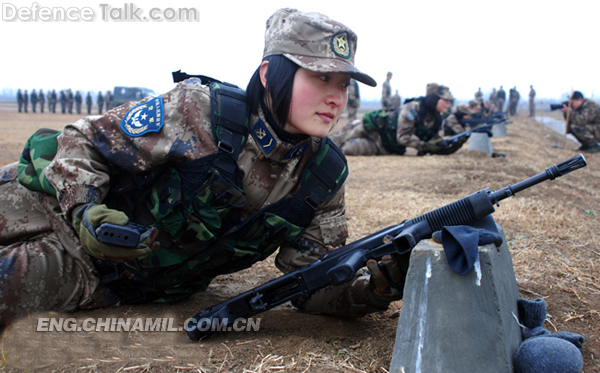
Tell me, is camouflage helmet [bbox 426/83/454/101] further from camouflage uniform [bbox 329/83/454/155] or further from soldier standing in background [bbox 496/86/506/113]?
soldier standing in background [bbox 496/86/506/113]

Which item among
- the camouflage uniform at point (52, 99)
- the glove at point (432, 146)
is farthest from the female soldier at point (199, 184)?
the camouflage uniform at point (52, 99)

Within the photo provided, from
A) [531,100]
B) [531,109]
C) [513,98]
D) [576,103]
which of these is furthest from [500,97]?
[576,103]

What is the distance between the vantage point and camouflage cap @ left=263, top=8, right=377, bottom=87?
7.09 ft

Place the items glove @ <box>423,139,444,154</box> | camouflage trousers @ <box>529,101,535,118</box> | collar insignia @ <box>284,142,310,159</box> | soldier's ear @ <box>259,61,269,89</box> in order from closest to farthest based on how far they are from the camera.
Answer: soldier's ear @ <box>259,61,269,89</box>
collar insignia @ <box>284,142,310,159</box>
glove @ <box>423,139,444,154</box>
camouflage trousers @ <box>529,101,535,118</box>

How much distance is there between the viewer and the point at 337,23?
7.47ft

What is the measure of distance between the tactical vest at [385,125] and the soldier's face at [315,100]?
26.4 feet

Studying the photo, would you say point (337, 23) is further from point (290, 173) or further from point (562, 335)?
point (562, 335)

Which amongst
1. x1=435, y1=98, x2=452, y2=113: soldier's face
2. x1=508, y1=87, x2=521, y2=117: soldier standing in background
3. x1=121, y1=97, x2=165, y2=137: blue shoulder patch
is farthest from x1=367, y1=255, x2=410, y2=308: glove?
x1=508, y1=87, x2=521, y2=117: soldier standing in background

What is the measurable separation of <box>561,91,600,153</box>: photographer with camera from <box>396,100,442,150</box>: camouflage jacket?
458cm

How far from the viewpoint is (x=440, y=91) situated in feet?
33.9

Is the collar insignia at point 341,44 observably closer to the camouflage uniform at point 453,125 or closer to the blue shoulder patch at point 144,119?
the blue shoulder patch at point 144,119

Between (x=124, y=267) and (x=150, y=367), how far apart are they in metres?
0.71

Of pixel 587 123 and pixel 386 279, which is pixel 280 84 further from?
pixel 587 123

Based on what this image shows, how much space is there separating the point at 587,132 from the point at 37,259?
44.5 feet
